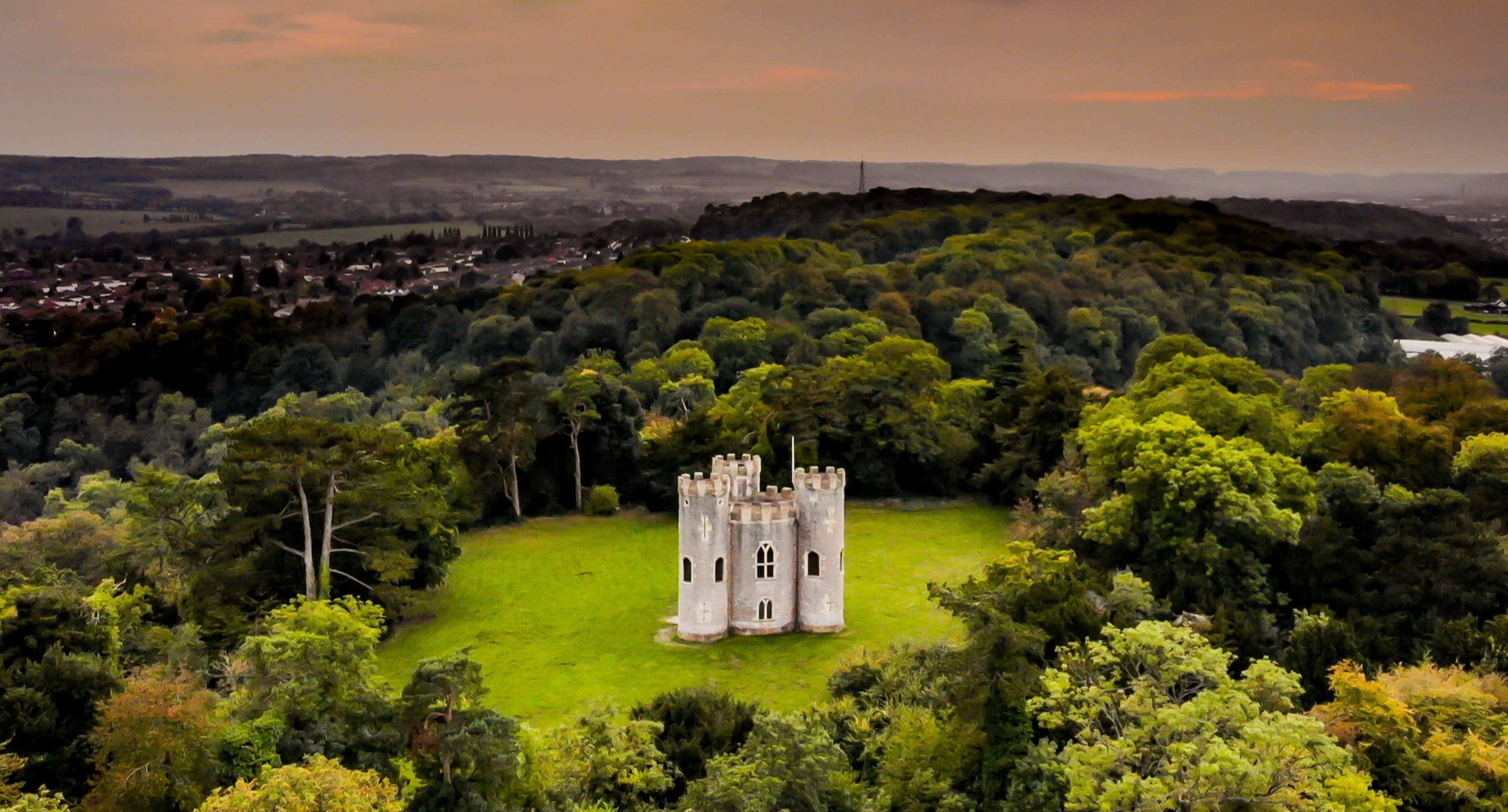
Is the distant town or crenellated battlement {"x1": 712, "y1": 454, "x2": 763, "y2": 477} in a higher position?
the distant town

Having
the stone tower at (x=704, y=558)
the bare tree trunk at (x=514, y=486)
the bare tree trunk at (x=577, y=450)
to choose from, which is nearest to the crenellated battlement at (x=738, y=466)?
the stone tower at (x=704, y=558)

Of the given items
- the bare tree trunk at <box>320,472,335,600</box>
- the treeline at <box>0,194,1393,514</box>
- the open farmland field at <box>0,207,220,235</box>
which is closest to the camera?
the bare tree trunk at <box>320,472,335,600</box>

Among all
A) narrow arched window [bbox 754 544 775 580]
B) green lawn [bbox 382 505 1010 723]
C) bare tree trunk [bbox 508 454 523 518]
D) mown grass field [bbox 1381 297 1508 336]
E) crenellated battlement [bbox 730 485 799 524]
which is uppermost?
mown grass field [bbox 1381 297 1508 336]

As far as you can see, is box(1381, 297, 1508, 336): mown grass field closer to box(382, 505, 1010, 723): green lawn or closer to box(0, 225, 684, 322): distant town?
box(382, 505, 1010, 723): green lawn

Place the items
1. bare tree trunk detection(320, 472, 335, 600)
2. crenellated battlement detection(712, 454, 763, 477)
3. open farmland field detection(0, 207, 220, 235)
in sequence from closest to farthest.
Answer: bare tree trunk detection(320, 472, 335, 600)
crenellated battlement detection(712, 454, 763, 477)
open farmland field detection(0, 207, 220, 235)

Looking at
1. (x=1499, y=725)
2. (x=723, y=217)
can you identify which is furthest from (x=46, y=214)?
(x=1499, y=725)

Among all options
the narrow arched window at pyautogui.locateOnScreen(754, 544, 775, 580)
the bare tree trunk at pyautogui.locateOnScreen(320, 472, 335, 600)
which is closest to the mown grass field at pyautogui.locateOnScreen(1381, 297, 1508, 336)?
the narrow arched window at pyautogui.locateOnScreen(754, 544, 775, 580)
